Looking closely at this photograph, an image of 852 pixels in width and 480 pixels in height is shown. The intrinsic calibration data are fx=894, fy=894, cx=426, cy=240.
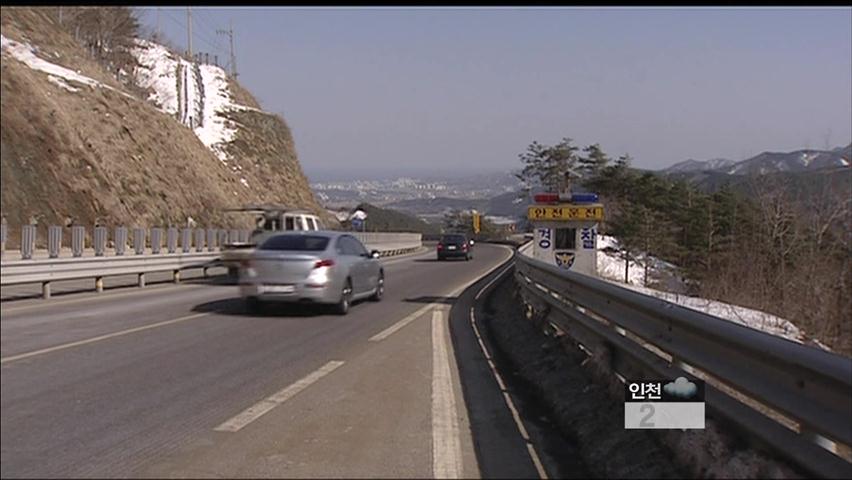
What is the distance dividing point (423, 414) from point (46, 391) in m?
3.48

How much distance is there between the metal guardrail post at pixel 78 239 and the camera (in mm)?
4066

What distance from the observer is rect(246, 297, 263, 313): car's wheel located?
11359mm

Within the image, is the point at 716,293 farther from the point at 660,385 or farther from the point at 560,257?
the point at 660,385

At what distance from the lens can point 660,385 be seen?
6809 millimetres

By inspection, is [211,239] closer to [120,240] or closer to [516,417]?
[120,240]

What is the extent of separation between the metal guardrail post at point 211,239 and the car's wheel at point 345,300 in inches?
317

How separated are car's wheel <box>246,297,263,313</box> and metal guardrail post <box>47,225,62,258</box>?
715cm

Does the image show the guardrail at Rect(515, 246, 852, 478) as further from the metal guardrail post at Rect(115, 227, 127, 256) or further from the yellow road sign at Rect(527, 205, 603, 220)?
the yellow road sign at Rect(527, 205, 603, 220)

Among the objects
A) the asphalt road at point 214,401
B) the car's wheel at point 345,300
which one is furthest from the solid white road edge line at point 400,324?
the asphalt road at point 214,401

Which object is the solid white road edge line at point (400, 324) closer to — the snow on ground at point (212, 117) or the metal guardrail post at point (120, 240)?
the snow on ground at point (212, 117)

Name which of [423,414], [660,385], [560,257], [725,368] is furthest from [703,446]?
[560,257]

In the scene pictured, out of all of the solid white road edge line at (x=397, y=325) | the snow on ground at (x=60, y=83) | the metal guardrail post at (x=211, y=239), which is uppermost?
the snow on ground at (x=60, y=83)

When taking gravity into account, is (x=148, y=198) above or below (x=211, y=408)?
above

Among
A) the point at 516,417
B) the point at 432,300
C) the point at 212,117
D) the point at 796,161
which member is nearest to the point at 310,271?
the point at 212,117
